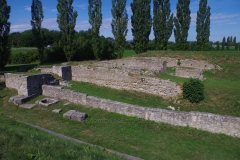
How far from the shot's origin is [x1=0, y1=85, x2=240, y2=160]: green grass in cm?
718

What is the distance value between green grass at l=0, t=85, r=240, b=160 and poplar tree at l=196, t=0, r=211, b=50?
23259 mm

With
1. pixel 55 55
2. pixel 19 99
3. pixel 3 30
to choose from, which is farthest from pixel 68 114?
pixel 55 55

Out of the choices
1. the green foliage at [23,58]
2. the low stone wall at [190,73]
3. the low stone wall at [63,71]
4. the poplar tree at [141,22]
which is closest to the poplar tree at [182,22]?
the poplar tree at [141,22]

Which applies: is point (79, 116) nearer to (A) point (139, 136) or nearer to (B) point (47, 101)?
(A) point (139, 136)

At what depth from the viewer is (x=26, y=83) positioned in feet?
42.1

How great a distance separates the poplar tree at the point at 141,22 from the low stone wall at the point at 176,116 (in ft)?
65.3

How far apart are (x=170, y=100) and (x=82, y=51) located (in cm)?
2439

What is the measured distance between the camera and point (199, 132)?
28.5 feet

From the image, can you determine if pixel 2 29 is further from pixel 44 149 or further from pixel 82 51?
pixel 44 149

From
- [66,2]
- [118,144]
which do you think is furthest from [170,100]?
[66,2]

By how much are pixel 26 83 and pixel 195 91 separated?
10323mm

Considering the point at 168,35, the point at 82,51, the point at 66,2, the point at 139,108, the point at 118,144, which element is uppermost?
the point at 66,2

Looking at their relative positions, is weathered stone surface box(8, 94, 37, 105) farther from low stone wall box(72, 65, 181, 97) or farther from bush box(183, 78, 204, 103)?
bush box(183, 78, 204, 103)

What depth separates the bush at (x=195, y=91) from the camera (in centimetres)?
1114
